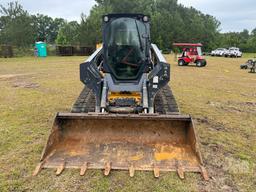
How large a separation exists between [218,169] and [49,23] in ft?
342

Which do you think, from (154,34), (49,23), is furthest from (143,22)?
(49,23)

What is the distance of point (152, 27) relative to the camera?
54.8 metres

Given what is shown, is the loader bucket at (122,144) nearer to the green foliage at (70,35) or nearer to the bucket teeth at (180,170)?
the bucket teeth at (180,170)

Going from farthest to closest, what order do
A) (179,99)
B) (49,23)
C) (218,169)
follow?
(49,23) → (179,99) → (218,169)

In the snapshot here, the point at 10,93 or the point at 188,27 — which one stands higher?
the point at 188,27

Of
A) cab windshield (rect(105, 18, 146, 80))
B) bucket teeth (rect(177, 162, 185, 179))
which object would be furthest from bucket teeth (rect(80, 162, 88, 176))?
cab windshield (rect(105, 18, 146, 80))

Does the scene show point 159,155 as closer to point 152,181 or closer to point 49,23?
point 152,181

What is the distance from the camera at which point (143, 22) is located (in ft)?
20.0

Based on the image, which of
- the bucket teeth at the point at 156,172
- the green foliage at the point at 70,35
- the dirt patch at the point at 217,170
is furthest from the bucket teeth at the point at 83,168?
the green foliage at the point at 70,35

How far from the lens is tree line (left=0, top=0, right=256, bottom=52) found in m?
41.8

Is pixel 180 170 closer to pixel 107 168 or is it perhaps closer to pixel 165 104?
pixel 107 168

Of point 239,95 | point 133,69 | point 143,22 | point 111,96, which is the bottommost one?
point 239,95

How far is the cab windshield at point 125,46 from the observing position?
19.9ft

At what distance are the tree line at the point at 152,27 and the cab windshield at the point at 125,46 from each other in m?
37.6
